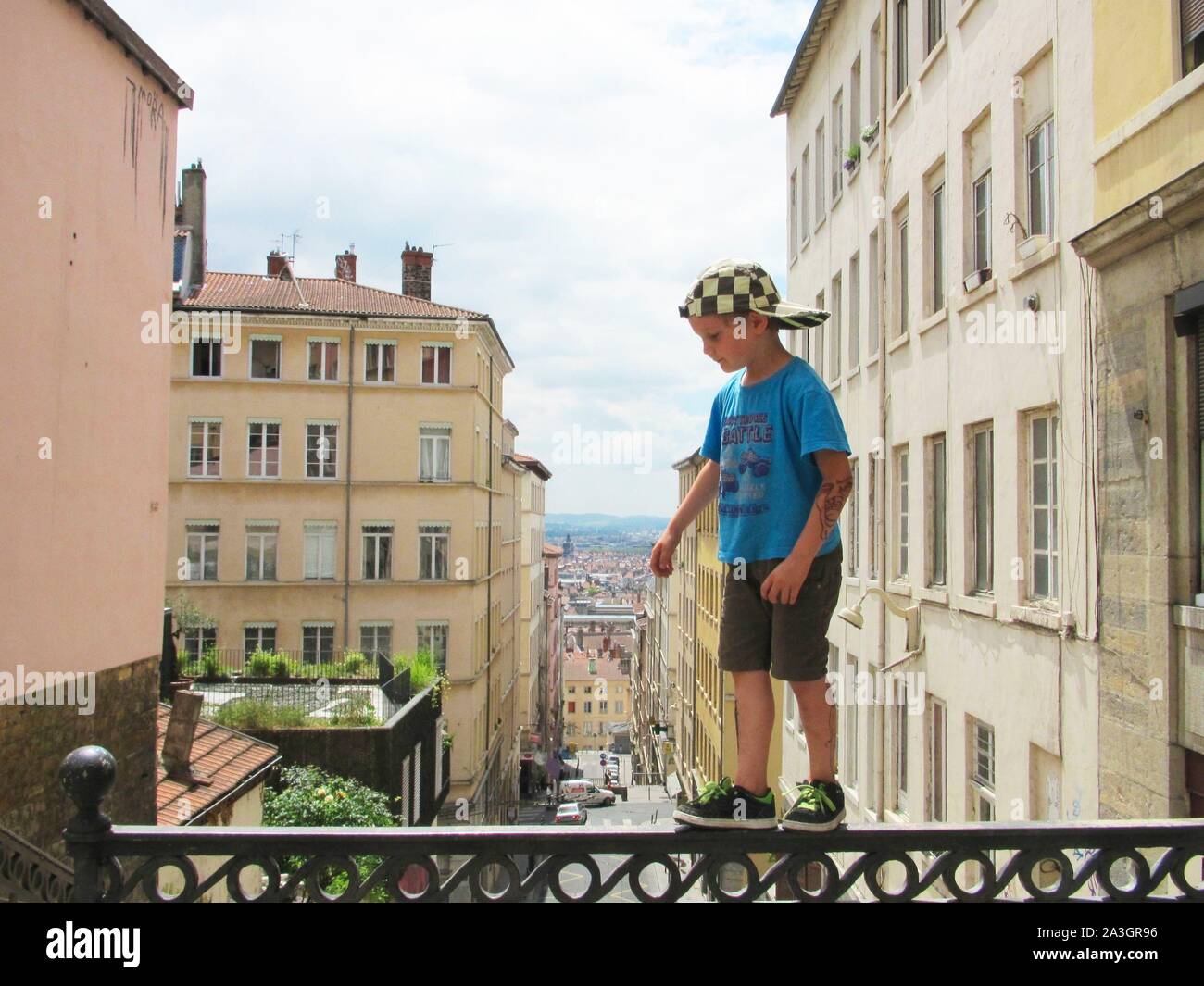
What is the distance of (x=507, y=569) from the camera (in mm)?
50750

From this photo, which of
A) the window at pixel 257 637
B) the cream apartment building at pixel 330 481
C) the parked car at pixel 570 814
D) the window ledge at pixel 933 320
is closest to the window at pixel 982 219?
the window ledge at pixel 933 320

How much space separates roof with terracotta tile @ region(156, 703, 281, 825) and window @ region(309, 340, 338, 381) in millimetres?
18669

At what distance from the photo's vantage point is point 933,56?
13906mm

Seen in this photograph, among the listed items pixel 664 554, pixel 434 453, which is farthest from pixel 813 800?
pixel 434 453

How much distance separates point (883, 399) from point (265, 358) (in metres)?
24.3

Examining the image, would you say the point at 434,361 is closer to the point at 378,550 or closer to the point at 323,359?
the point at 323,359

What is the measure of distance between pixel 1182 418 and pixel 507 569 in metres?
44.6

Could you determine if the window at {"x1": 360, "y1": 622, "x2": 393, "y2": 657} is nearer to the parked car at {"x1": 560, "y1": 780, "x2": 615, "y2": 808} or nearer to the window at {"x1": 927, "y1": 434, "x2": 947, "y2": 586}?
the window at {"x1": 927, "y1": 434, "x2": 947, "y2": 586}

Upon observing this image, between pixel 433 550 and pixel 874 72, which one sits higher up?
pixel 874 72

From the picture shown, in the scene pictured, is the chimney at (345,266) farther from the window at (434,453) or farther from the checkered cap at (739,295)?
the checkered cap at (739,295)

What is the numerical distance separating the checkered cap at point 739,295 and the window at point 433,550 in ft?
104

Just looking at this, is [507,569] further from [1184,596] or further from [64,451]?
[1184,596]

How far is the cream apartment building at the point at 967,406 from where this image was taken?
939cm
